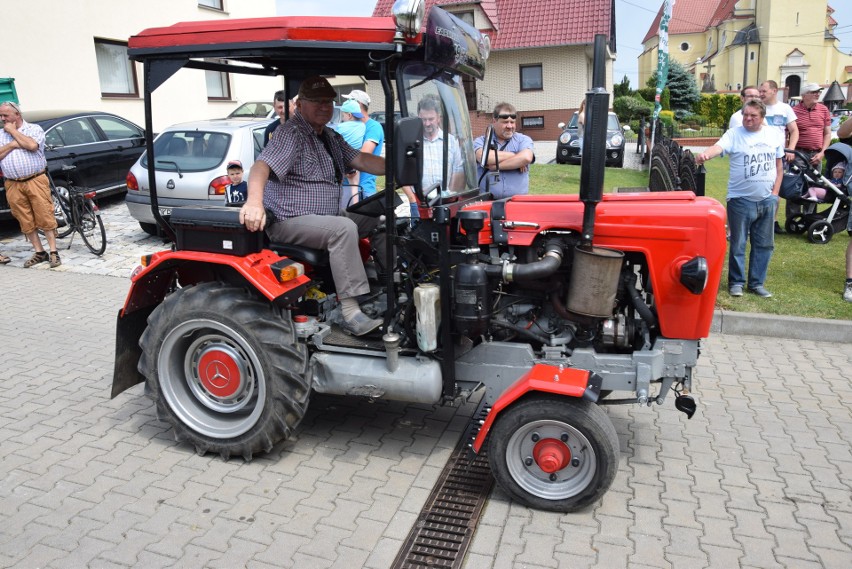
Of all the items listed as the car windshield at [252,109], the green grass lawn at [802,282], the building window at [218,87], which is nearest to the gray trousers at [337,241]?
the green grass lawn at [802,282]

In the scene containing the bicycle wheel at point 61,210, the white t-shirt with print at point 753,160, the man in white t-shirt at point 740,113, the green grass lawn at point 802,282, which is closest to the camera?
the green grass lawn at point 802,282

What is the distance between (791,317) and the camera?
6.45 metres

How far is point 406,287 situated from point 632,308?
127cm

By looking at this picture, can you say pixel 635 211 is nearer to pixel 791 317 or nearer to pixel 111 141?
pixel 791 317

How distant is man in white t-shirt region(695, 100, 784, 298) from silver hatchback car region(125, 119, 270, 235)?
5.73 metres

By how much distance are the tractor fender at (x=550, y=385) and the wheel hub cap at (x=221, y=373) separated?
4.92 feet

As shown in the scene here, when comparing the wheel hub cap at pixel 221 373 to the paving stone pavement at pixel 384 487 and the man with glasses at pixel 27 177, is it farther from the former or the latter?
the man with glasses at pixel 27 177

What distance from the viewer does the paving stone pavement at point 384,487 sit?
343 centimetres

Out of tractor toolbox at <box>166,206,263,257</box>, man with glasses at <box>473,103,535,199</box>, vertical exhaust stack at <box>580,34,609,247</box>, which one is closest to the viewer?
vertical exhaust stack at <box>580,34,609,247</box>

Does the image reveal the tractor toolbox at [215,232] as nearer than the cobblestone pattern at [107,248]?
Yes

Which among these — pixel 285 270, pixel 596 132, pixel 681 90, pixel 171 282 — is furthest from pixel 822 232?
pixel 681 90

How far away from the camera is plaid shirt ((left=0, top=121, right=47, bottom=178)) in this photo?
9023 millimetres

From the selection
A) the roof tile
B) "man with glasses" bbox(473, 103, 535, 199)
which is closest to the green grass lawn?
"man with glasses" bbox(473, 103, 535, 199)

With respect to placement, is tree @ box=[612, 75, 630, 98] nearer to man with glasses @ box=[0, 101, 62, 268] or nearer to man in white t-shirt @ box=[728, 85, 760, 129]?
man in white t-shirt @ box=[728, 85, 760, 129]
